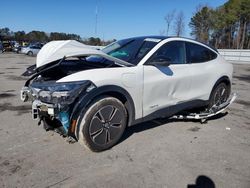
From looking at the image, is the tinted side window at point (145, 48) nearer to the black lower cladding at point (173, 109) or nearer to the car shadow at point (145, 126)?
the black lower cladding at point (173, 109)

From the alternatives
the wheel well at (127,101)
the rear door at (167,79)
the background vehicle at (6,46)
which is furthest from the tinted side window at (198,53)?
the background vehicle at (6,46)

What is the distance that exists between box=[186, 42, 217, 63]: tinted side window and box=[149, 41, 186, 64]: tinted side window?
0.18 metres

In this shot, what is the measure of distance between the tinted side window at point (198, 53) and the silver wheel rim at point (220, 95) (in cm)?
74

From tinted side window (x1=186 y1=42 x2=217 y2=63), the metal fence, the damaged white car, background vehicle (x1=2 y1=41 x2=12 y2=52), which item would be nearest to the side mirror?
the damaged white car

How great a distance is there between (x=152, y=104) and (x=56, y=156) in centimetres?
175

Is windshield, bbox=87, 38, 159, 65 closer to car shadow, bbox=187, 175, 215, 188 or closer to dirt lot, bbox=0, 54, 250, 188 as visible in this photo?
dirt lot, bbox=0, 54, 250, 188

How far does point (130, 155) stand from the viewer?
4199mm

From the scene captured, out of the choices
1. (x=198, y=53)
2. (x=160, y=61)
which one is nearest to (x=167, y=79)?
(x=160, y=61)

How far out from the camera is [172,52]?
5.21 metres

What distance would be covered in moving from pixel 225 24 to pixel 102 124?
64414mm

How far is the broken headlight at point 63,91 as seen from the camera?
144 inches

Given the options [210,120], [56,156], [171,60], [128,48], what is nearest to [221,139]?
[210,120]

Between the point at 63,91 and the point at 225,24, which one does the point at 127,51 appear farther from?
the point at 225,24

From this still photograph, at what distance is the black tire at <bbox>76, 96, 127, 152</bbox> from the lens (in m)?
3.94
